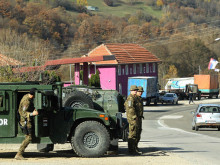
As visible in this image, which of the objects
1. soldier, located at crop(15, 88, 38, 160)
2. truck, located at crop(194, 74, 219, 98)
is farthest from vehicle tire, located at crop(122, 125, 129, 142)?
truck, located at crop(194, 74, 219, 98)

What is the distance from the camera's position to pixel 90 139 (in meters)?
14.3

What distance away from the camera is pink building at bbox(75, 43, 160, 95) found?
78188 millimetres

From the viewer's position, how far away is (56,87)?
1432 centimetres

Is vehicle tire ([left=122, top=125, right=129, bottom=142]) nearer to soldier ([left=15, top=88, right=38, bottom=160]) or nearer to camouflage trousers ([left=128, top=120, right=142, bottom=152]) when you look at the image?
camouflage trousers ([left=128, top=120, right=142, bottom=152])

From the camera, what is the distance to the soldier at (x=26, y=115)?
1377cm

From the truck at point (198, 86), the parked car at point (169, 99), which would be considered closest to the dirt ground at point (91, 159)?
the parked car at point (169, 99)

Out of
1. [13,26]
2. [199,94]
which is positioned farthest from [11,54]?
[13,26]

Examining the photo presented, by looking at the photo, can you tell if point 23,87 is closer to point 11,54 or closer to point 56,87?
point 56,87

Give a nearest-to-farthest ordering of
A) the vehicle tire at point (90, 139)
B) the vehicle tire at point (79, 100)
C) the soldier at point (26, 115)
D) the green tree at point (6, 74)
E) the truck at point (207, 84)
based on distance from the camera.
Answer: the soldier at point (26, 115) < the vehicle tire at point (90, 139) < the vehicle tire at point (79, 100) < the green tree at point (6, 74) < the truck at point (207, 84)

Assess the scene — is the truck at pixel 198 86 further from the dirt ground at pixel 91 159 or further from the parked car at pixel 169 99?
the dirt ground at pixel 91 159

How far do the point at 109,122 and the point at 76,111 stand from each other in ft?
2.75

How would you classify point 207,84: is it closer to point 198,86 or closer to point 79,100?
point 198,86

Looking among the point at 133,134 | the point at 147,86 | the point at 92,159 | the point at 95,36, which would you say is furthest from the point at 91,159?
the point at 95,36

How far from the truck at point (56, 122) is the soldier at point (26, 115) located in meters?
0.15
